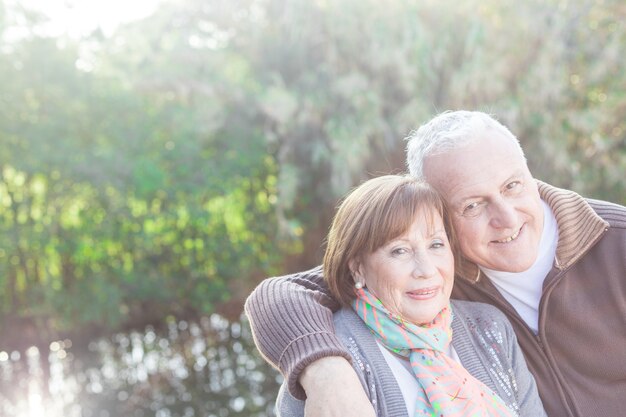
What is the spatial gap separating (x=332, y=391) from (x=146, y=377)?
641 centimetres

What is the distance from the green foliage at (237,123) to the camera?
29.4 feet

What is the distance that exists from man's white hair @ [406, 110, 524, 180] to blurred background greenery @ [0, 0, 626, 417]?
598cm

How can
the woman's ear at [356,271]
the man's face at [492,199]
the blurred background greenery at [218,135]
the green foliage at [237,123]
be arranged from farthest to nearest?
the green foliage at [237,123], the blurred background greenery at [218,135], the man's face at [492,199], the woman's ear at [356,271]

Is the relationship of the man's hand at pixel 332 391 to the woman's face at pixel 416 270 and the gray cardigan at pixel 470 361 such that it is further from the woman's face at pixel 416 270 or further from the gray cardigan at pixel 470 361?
the woman's face at pixel 416 270

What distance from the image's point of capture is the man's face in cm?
227

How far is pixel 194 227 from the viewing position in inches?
392

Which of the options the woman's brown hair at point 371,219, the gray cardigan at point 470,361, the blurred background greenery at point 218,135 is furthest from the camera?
the blurred background greenery at point 218,135

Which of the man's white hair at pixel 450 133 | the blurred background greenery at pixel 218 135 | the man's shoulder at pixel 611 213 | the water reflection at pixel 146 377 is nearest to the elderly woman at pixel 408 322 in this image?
the man's white hair at pixel 450 133

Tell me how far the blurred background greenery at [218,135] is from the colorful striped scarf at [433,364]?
19.9 feet

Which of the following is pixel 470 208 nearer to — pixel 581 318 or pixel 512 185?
pixel 512 185

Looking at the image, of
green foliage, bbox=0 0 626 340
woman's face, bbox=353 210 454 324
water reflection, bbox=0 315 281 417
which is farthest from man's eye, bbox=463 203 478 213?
green foliage, bbox=0 0 626 340

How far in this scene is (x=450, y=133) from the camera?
230 centimetres

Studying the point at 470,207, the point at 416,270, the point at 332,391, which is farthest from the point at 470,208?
the point at 332,391

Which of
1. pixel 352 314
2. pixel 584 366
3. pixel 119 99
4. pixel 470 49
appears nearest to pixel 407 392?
pixel 352 314
